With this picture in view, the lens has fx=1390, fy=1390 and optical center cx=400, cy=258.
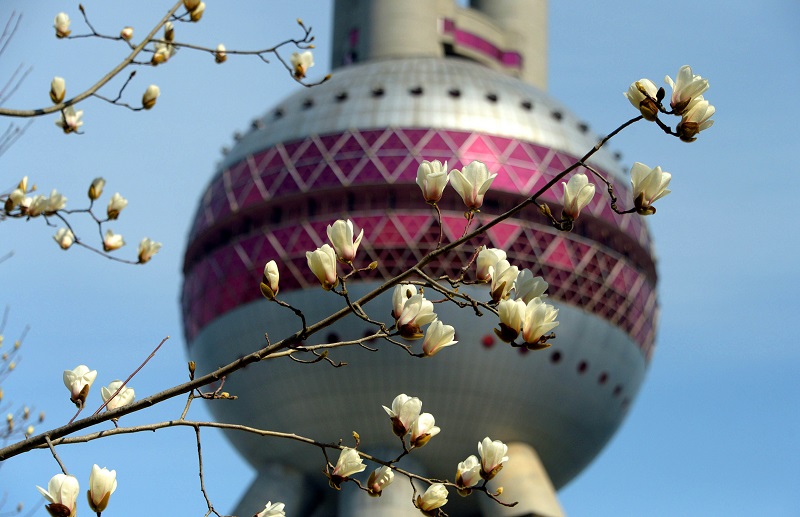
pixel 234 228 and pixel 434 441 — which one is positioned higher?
pixel 234 228

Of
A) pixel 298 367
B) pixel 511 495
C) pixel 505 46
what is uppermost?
pixel 505 46

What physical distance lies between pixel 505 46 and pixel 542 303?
38.4 metres

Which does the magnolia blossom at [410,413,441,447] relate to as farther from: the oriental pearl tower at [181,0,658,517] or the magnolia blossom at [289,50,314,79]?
the oriental pearl tower at [181,0,658,517]

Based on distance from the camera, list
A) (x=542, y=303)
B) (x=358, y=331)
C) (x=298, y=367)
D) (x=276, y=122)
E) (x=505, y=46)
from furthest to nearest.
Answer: (x=505, y=46)
(x=276, y=122)
(x=298, y=367)
(x=358, y=331)
(x=542, y=303)

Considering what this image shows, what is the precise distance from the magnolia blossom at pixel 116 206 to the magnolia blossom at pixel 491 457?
10.9 feet

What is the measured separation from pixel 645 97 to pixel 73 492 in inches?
115

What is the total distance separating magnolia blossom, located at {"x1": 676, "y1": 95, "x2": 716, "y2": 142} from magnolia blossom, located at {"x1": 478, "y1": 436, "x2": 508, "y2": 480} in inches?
64.9

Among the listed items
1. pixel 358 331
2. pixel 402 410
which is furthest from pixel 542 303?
pixel 358 331

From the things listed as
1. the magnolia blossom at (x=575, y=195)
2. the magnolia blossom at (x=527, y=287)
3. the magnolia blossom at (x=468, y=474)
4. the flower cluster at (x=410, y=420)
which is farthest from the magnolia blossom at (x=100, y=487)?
the magnolia blossom at (x=575, y=195)

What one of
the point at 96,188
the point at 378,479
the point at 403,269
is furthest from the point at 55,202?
the point at 403,269

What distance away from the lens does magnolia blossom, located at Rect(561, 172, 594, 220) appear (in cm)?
620

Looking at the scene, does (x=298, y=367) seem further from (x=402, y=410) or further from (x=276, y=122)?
(x=402, y=410)

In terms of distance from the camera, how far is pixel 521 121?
118 ft

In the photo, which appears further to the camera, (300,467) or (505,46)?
(505,46)
